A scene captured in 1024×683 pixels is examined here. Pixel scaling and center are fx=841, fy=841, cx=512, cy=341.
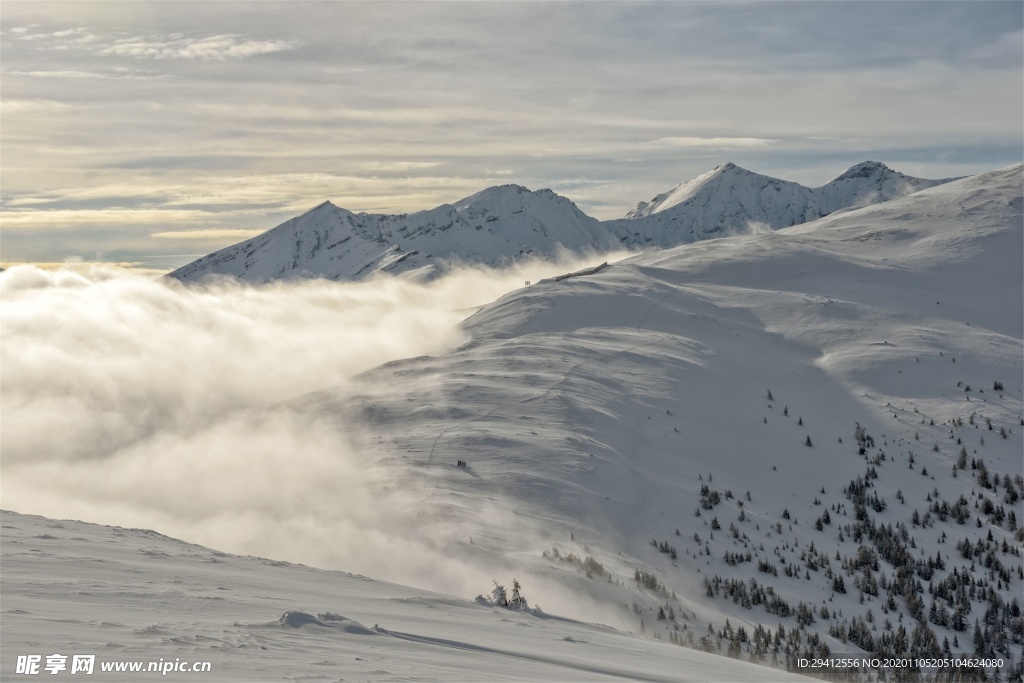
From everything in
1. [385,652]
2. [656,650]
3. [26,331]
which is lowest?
[26,331]

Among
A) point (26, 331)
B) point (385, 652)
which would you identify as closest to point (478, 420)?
point (385, 652)

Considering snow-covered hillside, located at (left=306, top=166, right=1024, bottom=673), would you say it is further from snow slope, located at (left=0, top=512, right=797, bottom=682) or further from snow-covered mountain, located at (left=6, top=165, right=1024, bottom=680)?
snow slope, located at (left=0, top=512, right=797, bottom=682)

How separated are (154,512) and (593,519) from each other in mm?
14585

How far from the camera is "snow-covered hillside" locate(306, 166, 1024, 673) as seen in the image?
2300 cm

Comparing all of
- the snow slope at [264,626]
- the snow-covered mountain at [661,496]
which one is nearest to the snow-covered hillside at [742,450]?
the snow-covered mountain at [661,496]

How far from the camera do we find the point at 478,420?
3434cm

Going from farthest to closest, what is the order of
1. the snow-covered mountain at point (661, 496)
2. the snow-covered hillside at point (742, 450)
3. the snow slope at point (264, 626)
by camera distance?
the snow-covered hillside at point (742, 450)
the snow-covered mountain at point (661, 496)
the snow slope at point (264, 626)

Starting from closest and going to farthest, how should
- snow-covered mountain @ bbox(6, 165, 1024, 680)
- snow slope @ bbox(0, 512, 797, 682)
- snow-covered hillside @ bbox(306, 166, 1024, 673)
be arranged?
snow slope @ bbox(0, 512, 797, 682), snow-covered mountain @ bbox(6, 165, 1024, 680), snow-covered hillside @ bbox(306, 166, 1024, 673)

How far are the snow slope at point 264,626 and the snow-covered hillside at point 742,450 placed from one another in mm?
7240

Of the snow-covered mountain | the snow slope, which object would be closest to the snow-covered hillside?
the snow-covered mountain

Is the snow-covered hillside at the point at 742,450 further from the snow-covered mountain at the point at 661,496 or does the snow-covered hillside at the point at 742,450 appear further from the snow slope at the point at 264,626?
the snow slope at the point at 264,626

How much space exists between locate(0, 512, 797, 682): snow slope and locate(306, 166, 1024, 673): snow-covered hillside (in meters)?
7.24

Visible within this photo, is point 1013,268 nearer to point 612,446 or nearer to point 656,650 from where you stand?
point 612,446

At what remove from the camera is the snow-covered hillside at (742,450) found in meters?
23.0
